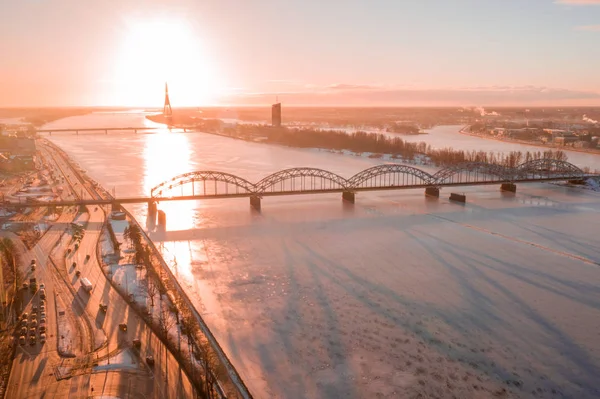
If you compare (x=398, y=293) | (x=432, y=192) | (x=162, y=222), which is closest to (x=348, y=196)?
(x=432, y=192)

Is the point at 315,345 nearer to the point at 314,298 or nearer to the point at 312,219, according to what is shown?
the point at 314,298

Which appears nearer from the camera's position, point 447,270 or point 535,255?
point 447,270

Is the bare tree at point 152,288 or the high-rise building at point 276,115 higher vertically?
the high-rise building at point 276,115

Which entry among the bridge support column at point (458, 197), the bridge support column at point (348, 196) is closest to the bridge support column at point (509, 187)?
the bridge support column at point (458, 197)

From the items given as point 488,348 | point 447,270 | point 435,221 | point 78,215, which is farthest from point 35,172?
point 488,348

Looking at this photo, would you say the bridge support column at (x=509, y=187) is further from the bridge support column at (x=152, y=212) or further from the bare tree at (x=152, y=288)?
the bare tree at (x=152, y=288)
